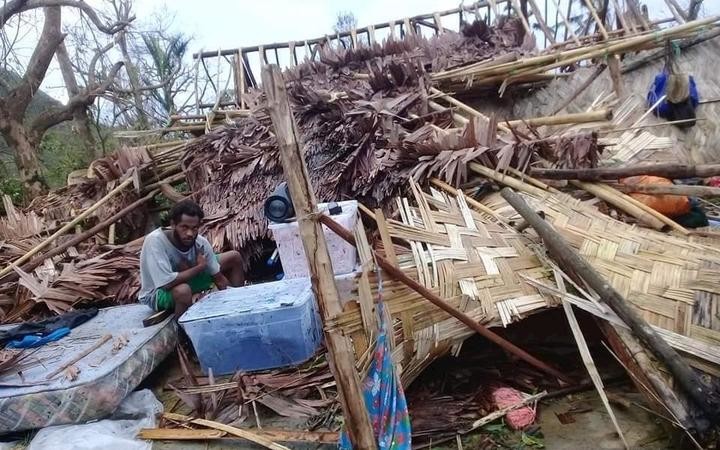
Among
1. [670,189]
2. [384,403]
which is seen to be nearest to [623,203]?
[670,189]

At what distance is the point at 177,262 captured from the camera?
3.64 metres

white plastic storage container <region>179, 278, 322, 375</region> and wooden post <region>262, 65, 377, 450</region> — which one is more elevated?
wooden post <region>262, 65, 377, 450</region>

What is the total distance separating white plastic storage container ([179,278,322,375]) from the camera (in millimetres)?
3141

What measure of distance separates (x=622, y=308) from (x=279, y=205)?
2.29 m

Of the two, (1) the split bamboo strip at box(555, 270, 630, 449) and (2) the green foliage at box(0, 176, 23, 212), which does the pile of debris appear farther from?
(2) the green foliage at box(0, 176, 23, 212)

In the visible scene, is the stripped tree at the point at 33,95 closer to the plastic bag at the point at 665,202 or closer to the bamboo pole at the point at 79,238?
the bamboo pole at the point at 79,238

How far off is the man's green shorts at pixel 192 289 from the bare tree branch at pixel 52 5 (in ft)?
29.5

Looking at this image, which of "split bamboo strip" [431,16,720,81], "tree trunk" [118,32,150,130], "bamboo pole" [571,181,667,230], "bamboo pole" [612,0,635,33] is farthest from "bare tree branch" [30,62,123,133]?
"bamboo pole" [571,181,667,230]

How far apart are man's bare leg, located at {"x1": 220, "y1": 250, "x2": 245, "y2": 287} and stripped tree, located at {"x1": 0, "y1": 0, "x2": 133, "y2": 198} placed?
25.3 ft

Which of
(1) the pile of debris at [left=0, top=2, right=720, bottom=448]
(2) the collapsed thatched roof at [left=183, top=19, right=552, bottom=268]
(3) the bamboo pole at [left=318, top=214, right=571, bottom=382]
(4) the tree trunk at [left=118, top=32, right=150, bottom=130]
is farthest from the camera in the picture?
(4) the tree trunk at [left=118, top=32, right=150, bottom=130]

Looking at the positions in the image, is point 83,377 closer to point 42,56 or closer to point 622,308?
point 622,308

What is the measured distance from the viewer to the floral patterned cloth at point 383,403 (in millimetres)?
2074

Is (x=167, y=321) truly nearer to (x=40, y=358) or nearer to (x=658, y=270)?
(x=40, y=358)

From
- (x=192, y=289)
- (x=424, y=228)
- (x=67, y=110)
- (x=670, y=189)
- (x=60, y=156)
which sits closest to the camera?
(x=670, y=189)
